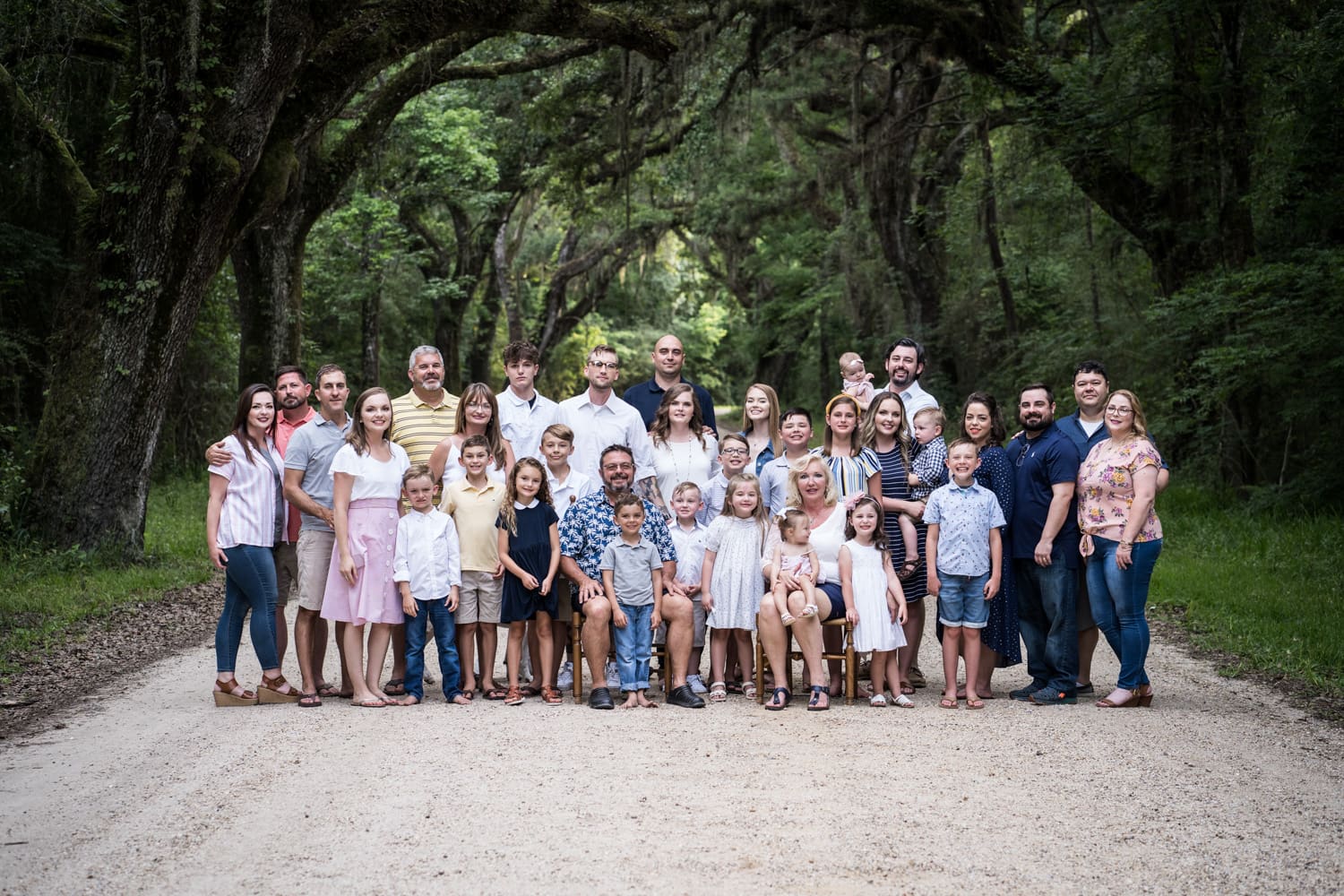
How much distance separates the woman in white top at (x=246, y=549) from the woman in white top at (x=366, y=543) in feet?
1.10

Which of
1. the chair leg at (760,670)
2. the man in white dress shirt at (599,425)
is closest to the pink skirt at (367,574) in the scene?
the man in white dress shirt at (599,425)

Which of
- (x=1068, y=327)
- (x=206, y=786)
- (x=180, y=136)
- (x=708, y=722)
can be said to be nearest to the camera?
(x=206, y=786)

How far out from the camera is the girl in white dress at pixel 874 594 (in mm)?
6797

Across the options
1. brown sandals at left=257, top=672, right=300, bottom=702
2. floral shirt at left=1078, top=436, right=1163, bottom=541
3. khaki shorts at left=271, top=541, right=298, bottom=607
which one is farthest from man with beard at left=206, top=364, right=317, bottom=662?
floral shirt at left=1078, top=436, right=1163, bottom=541

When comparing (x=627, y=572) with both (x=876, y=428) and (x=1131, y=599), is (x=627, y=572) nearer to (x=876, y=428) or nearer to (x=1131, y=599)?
(x=876, y=428)

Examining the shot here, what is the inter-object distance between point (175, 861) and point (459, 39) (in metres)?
12.6

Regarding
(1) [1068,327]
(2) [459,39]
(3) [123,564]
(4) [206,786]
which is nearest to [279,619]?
(4) [206,786]

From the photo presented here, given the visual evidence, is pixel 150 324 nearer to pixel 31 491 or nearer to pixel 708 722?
pixel 31 491

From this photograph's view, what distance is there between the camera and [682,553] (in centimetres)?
722

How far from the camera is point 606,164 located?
23.1m

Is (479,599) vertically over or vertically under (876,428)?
under

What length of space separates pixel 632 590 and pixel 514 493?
86 cm

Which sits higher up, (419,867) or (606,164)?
(606,164)

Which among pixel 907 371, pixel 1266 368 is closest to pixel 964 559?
pixel 907 371
